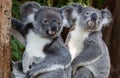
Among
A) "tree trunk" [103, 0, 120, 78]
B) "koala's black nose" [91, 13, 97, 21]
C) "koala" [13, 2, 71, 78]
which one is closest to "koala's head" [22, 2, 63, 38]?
"koala" [13, 2, 71, 78]

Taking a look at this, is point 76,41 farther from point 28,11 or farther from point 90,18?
point 28,11

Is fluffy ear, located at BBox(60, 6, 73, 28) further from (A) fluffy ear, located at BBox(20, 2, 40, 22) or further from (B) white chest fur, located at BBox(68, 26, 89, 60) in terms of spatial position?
(B) white chest fur, located at BBox(68, 26, 89, 60)

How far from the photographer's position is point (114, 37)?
798 cm

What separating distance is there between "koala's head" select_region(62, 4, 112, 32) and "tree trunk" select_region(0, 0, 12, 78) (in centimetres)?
161

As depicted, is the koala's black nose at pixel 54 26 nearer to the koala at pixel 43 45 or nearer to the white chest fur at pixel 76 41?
the koala at pixel 43 45

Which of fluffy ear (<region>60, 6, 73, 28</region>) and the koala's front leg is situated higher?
fluffy ear (<region>60, 6, 73, 28</region>)

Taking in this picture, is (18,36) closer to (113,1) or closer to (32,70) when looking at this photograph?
(32,70)

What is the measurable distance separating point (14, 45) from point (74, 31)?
0.85m

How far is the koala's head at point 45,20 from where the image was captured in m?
4.62

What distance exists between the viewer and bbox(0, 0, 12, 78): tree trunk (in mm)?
4246

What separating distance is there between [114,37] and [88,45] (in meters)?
2.32

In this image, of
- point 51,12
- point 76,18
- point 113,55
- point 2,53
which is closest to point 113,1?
point 113,55

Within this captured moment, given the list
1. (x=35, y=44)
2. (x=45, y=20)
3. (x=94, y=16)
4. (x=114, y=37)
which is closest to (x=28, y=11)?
(x=45, y=20)

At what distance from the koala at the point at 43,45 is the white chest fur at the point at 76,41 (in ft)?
3.04
